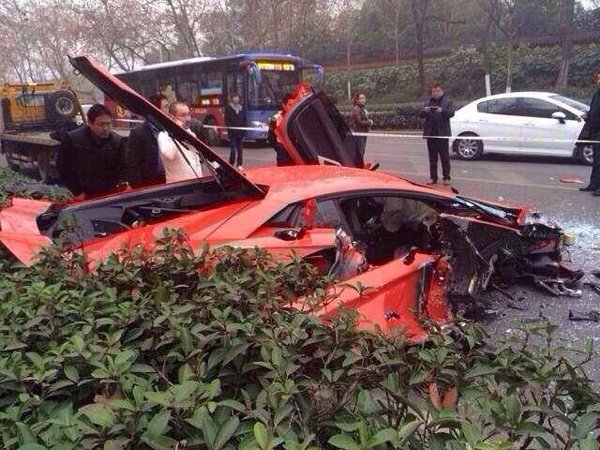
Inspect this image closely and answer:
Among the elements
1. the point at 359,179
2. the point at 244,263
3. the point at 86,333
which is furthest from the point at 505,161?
the point at 86,333

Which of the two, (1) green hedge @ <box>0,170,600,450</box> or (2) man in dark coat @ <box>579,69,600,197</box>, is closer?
(1) green hedge @ <box>0,170,600,450</box>

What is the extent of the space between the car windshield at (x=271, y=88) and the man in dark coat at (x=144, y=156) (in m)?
12.5

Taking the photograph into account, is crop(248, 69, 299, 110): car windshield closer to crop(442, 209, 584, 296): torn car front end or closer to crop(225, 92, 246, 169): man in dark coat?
crop(225, 92, 246, 169): man in dark coat

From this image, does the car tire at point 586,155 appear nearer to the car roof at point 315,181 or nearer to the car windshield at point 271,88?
the car roof at point 315,181

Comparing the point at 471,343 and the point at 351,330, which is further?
the point at 351,330

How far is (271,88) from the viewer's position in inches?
704

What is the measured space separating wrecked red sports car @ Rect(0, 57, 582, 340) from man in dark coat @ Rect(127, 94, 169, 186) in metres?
0.90

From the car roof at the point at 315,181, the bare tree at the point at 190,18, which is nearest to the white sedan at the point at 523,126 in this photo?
the car roof at the point at 315,181

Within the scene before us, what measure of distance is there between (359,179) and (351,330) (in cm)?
216

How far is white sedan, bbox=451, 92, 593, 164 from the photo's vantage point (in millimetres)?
11375

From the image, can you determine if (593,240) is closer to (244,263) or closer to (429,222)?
(429,222)

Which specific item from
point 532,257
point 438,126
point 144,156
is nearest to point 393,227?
point 532,257

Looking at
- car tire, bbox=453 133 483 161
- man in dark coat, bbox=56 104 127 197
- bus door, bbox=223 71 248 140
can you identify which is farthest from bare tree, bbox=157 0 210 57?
man in dark coat, bbox=56 104 127 197

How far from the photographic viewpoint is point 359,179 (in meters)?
3.97
